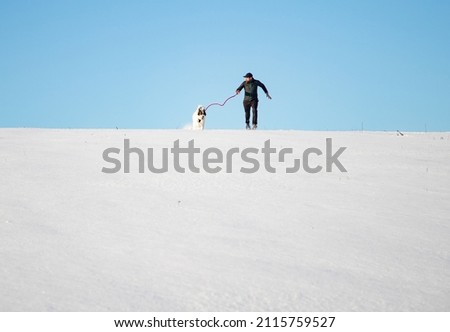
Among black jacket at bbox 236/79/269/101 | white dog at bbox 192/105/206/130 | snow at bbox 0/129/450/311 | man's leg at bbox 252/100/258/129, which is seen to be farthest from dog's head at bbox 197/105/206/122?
snow at bbox 0/129/450/311

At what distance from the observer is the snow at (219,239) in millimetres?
2686

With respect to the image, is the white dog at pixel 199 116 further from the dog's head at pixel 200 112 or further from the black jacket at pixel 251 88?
the black jacket at pixel 251 88

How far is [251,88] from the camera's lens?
12.8 meters

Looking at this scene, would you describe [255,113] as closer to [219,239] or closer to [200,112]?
[200,112]

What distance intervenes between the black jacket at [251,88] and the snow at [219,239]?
6.58 m

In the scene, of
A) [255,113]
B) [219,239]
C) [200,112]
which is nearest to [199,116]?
[200,112]

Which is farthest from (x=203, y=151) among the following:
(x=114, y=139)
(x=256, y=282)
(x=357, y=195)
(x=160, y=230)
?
(x=256, y=282)

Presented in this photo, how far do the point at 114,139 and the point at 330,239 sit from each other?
233 inches

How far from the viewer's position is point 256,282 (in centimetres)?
287

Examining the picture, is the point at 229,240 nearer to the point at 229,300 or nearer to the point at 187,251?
the point at 187,251

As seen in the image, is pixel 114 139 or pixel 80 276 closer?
pixel 80 276

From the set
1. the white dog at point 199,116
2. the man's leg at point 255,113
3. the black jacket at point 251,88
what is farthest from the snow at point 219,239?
the white dog at point 199,116

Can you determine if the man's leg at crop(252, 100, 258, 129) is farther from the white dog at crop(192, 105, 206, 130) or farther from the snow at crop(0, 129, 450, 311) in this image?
the snow at crop(0, 129, 450, 311)

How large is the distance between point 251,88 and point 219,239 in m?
9.63
